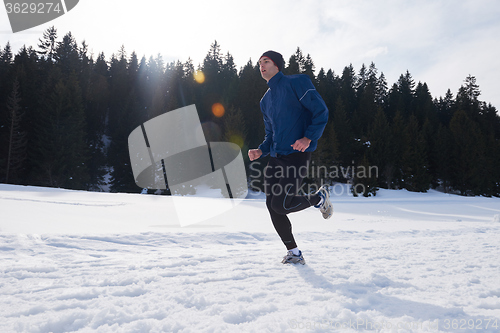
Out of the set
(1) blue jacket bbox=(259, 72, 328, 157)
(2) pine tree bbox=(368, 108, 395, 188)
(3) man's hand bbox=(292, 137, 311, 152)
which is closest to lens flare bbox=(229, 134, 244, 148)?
(2) pine tree bbox=(368, 108, 395, 188)

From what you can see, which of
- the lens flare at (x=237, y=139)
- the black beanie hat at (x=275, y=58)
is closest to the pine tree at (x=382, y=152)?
the lens flare at (x=237, y=139)

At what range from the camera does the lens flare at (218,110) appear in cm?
3838

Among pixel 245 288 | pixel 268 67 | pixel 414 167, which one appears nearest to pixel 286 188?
pixel 245 288

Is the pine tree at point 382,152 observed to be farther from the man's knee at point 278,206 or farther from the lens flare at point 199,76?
the man's knee at point 278,206

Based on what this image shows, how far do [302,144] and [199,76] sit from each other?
5285 centimetres

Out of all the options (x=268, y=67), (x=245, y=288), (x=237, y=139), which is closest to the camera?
(x=245, y=288)

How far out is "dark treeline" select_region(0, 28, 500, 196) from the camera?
93.1 ft

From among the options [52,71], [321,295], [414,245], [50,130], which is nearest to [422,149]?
[414,245]

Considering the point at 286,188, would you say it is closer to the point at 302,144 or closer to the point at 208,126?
the point at 302,144

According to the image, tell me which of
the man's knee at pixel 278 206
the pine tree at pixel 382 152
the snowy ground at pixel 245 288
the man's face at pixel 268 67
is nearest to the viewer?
the snowy ground at pixel 245 288

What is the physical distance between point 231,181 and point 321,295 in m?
28.3

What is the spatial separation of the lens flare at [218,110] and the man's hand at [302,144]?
36.1 metres

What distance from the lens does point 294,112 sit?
2.61m

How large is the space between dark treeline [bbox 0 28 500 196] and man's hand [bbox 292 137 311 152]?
25.6 meters
